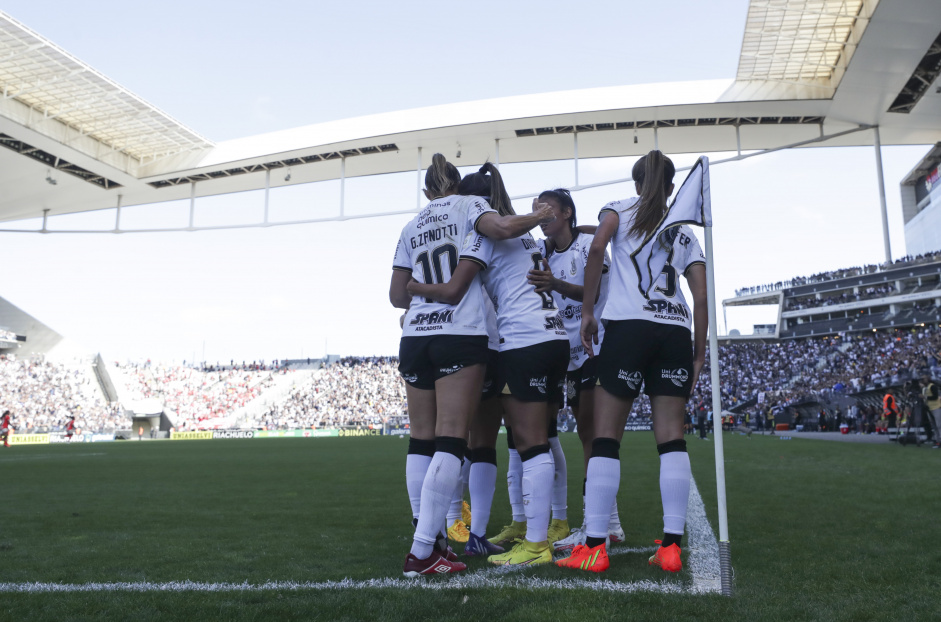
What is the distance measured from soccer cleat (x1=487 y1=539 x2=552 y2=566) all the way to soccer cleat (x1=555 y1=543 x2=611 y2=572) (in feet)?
0.36

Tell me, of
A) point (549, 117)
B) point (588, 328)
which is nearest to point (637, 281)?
point (588, 328)

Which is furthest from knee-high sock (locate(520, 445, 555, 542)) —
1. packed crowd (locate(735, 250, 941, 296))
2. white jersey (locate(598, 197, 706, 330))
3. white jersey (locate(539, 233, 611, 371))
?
packed crowd (locate(735, 250, 941, 296))

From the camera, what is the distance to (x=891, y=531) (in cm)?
392

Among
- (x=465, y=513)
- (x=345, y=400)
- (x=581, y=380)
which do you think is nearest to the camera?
(x=581, y=380)

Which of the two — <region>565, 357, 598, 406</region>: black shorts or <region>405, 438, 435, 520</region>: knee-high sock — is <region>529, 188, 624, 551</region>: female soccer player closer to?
<region>565, 357, 598, 406</region>: black shorts

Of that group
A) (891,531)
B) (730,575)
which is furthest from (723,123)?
(730,575)

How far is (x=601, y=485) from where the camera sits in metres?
3.32

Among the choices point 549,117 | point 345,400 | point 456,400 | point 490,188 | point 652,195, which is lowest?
point 456,400

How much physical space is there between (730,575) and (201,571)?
2302 mm

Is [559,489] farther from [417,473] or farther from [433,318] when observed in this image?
[433,318]

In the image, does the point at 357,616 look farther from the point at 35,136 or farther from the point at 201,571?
the point at 35,136

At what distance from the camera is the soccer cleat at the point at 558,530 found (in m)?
4.19

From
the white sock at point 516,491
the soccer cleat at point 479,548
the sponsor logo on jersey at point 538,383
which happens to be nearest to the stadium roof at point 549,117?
the white sock at point 516,491

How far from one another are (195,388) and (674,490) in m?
52.5
